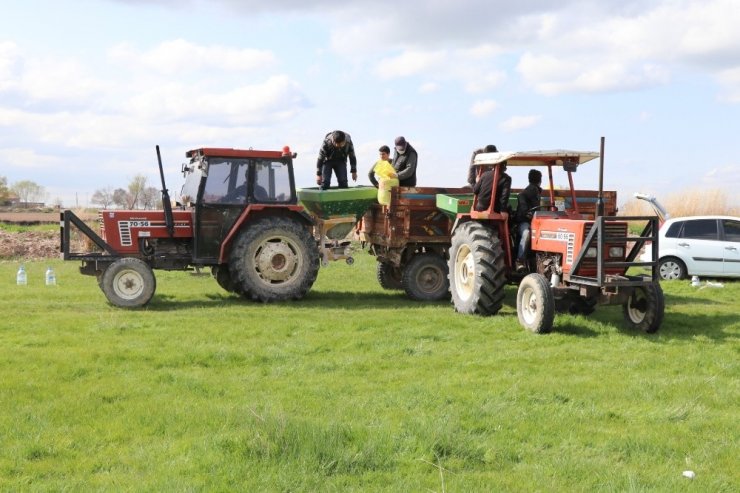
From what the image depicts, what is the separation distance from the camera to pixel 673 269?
1536 cm

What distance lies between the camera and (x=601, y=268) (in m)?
9.00

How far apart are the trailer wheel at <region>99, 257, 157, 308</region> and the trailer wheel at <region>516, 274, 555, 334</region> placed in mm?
5127

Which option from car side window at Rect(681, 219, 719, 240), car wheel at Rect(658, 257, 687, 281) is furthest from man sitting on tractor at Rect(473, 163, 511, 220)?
car side window at Rect(681, 219, 719, 240)

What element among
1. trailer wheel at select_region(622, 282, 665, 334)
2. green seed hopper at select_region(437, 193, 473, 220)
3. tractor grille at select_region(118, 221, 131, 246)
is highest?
green seed hopper at select_region(437, 193, 473, 220)

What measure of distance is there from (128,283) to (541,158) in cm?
588

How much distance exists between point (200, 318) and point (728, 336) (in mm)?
6278

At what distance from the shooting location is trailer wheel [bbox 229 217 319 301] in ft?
Result: 39.2

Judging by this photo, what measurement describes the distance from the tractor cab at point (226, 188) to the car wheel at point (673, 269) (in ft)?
24.8

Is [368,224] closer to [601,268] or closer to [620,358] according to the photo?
[601,268]

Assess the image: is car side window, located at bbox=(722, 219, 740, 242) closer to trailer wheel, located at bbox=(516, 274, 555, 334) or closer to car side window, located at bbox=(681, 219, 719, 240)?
car side window, located at bbox=(681, 219, 719, 240)

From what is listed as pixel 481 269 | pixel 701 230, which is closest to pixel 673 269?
pixel 701 230

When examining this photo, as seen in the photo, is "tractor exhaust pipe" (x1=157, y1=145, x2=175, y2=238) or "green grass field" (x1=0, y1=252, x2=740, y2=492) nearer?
"green grass field" (x1=0, y1=252, x2=740, y2=492)

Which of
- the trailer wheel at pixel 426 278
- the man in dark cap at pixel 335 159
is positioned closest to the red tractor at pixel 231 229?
the man in dark cap at pixel 335 159

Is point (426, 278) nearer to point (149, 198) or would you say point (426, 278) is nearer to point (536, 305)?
point (536, 305)
